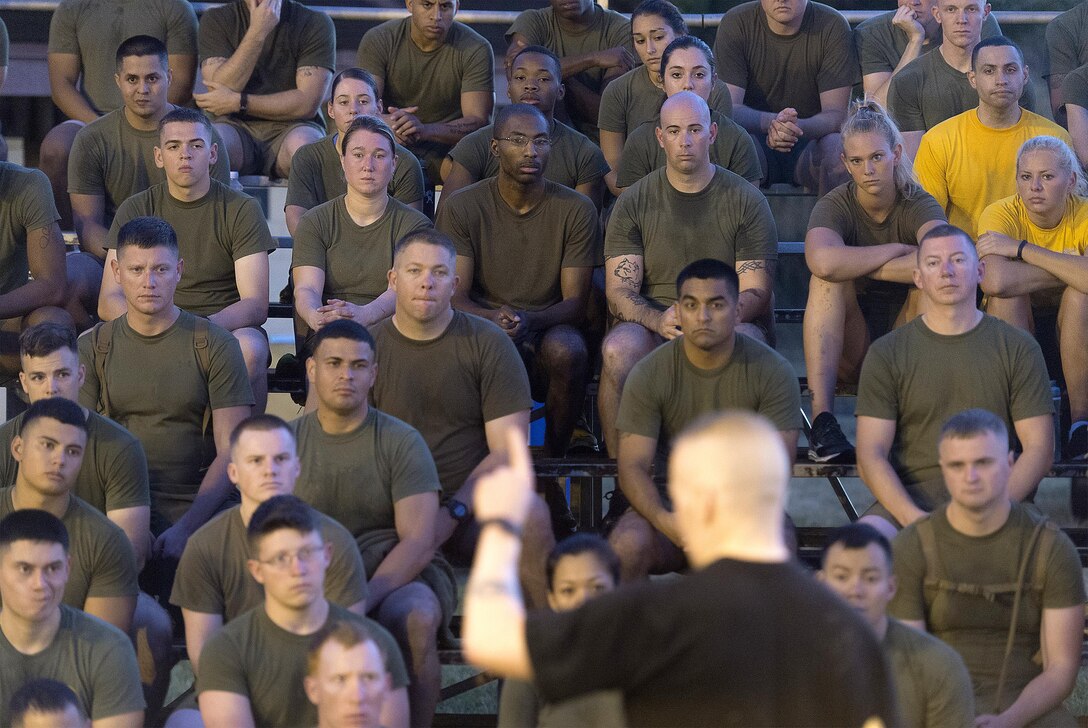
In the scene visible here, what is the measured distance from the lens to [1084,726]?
211 inches

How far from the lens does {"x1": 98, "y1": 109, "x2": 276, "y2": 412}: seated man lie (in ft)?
21.4

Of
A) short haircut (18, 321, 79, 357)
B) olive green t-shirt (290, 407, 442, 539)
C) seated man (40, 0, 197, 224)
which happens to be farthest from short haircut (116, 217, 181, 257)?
seated man (40, 0, 197, 224)

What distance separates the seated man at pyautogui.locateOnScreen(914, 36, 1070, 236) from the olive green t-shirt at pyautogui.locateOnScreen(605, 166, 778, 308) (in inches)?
34.4

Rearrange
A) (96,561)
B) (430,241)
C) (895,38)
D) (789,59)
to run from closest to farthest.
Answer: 1. (96,561)
2. (430,241)
3. (789,59)
4. (895,38)

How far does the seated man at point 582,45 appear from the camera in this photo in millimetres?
8031

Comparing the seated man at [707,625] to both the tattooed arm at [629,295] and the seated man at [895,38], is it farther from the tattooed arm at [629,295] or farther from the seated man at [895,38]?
the seated man at [895,38]

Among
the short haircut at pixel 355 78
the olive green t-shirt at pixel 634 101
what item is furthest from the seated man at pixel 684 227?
the short haircut at pixel 355 78

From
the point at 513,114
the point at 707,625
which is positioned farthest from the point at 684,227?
the point at 707,625

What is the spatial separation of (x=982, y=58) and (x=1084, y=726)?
9.40 ft

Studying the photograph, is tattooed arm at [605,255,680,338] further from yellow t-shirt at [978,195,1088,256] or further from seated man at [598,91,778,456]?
yellow t-shirt at [978,195,1088,256]

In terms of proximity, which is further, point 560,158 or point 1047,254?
point 560,158

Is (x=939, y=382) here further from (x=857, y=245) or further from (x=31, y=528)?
(x=31, y=528)

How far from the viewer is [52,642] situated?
470cm

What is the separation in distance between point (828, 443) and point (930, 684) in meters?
1.66
